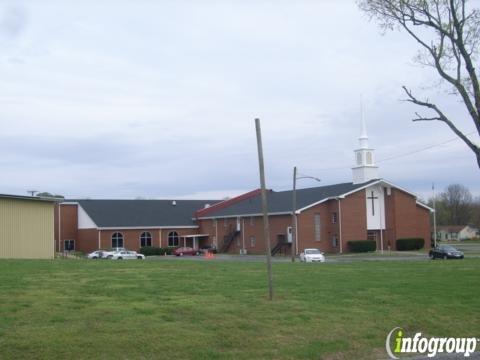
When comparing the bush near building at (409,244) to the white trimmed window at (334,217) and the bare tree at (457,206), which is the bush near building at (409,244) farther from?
the bare tree at (457,206)

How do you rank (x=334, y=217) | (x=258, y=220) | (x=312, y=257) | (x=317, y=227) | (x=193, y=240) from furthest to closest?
(x=193, y=240) → (x=258, y=220) → (x=334, y=217) → (x=317, y=227) → (x=312, y=257)

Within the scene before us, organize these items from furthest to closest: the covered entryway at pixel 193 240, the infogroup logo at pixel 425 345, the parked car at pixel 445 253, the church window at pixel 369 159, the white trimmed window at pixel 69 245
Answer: the covered entryway at pixel 193 240 → the white trimmed window at pixel 69 245 → the church window at pixel 369 159 → the parked car at pixel 445 253 → the infogroup logo at pixel 425 345

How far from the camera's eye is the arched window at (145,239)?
3164 inches

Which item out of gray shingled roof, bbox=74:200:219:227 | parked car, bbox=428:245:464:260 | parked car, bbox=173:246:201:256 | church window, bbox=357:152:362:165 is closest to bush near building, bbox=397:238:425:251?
church window, bbox=357:152:362:165

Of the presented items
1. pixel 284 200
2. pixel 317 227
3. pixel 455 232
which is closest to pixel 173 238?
pixel 284 200

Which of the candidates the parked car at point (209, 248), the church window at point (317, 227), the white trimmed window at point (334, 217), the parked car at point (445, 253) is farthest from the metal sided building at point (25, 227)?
the parked car at point (209, 248)

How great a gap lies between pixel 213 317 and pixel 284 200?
206 feet

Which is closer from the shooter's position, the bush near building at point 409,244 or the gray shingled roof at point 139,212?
the bush near building at point 409,244

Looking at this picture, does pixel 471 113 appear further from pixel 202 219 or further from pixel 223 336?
pixel 202 219

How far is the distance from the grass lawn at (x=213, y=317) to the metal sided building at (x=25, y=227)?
20.5 m

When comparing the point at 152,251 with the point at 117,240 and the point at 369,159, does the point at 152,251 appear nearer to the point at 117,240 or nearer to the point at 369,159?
the point at 117,240

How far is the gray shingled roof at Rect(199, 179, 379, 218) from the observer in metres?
69.9

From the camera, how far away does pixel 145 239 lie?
265ft

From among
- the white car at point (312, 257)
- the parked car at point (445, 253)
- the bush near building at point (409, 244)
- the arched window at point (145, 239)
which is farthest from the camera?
the arched window at point (145, 239)
